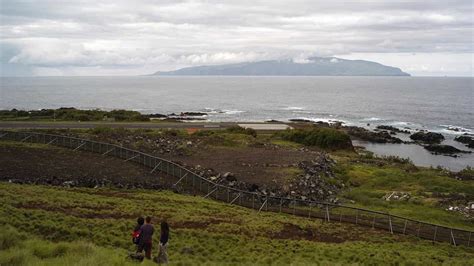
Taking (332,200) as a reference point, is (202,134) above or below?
above

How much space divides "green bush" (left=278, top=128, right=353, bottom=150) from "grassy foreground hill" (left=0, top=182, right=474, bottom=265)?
37710mm

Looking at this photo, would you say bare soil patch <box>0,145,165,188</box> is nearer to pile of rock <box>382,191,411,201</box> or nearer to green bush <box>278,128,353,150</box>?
pile of rock <box>382,191,411,201</box>

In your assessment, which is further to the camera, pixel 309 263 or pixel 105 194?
pixel 105 194

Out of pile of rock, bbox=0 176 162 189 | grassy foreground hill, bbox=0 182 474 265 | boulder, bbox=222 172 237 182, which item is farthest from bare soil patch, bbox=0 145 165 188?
boulder, bbox=222 172 237 182

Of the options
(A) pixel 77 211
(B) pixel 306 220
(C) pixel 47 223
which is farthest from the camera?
(B) pixel 306 220

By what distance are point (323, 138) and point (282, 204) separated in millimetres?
35722

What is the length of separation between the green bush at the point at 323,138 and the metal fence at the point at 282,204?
32679 mm

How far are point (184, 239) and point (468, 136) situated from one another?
290ft

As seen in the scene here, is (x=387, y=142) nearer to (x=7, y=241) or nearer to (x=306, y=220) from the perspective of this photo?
(x=306, y=220)

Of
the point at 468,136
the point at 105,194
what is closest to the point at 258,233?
the point at 105,194

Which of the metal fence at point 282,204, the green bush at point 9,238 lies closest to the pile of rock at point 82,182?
the metal fence at point 282,204

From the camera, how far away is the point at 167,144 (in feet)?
175

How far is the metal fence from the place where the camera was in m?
27.7

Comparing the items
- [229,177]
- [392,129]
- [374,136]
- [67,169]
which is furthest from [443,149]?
[67,169]
